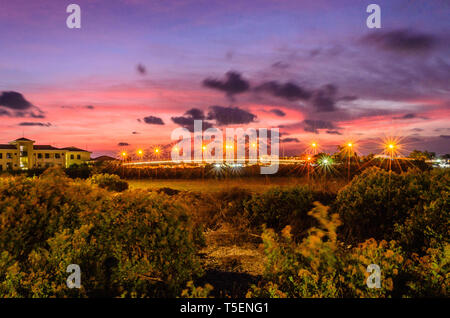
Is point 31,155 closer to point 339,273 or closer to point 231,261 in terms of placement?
point 231,261

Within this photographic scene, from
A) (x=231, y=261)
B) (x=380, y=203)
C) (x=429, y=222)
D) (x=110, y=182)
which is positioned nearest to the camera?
(x=429, y=222)

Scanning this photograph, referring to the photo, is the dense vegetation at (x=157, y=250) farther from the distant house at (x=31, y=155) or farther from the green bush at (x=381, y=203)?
the distant house at (x=31, y=155)

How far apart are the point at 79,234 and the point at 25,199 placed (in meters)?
1.48

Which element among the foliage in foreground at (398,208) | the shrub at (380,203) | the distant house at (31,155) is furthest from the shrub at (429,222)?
the distant house at (31,155)

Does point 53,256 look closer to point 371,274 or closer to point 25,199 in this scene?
point 25,199

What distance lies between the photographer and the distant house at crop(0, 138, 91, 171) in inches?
2840

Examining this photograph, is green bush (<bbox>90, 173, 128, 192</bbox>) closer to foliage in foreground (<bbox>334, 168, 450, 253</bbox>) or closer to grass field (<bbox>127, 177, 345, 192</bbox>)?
grass field (<bbox>127, 177, 345, 192</bbox>)

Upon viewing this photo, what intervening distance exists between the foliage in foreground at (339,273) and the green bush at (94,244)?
1.46m

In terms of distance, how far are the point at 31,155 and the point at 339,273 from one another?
275ft

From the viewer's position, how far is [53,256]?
5.20m

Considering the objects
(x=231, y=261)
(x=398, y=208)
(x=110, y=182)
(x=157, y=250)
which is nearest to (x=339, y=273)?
(x=157, y=250)

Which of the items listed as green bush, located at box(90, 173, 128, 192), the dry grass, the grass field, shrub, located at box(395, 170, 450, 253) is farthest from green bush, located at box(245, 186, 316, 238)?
green bush, located at box(90, 173, 128, 192)

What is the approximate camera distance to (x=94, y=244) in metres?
5.50
